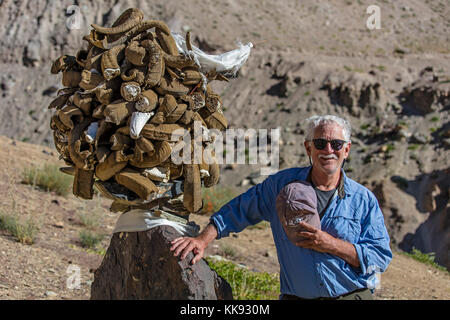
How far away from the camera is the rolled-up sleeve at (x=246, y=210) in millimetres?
3111

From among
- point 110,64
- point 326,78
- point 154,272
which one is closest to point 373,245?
point 154,272

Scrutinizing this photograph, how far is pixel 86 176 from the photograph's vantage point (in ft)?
10.4

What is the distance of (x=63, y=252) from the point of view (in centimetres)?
627

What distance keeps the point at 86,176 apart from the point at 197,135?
0.66 m

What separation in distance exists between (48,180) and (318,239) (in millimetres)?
6741

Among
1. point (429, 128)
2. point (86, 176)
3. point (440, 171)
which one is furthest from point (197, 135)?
point (429, 128)

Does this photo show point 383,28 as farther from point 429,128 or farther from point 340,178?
point 340,178

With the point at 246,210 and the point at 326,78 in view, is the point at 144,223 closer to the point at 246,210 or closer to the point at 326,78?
the point at 246,210

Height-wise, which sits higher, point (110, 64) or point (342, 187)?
point (110, 64)

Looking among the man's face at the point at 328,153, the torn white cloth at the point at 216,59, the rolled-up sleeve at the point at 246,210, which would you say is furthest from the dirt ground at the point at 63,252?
the man's face at the point at 328,153

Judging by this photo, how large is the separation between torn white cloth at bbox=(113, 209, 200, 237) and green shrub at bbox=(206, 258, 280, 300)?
294 cm

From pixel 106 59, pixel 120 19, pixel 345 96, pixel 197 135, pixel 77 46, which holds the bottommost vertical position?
pixel 197 135

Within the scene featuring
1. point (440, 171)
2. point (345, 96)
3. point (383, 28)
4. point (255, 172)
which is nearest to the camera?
point (440, 171)

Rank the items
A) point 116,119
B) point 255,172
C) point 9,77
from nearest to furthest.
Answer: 1. point 116,119
2. point 255,172
3. point 9,77
